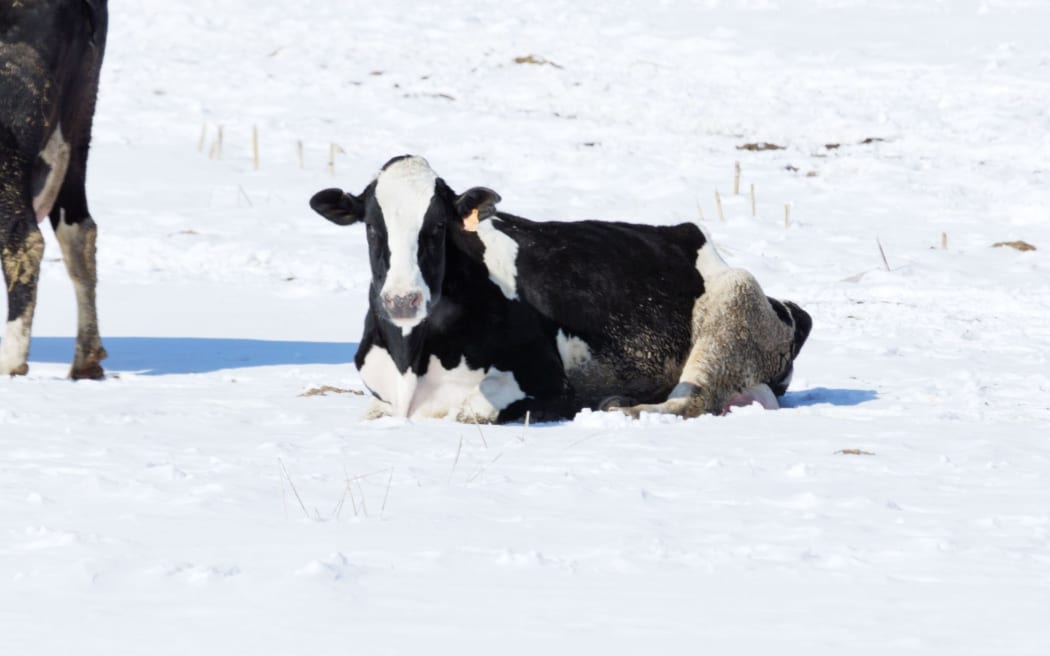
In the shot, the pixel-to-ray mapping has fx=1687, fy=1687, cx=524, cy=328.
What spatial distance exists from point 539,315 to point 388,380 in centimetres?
75

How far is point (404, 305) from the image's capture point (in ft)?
22.2

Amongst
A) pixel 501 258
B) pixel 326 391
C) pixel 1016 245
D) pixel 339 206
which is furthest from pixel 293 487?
pixel 1016 245

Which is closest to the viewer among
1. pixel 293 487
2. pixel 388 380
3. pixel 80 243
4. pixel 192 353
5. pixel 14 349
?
pixel 293 487

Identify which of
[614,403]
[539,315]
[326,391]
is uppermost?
[539,315]

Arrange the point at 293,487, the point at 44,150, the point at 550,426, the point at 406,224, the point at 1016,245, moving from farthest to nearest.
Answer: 1. the point at 1016,245
2. the point at 44,150
3. the point at 550,426
4. the point at 406,224
5. the point at 293,487

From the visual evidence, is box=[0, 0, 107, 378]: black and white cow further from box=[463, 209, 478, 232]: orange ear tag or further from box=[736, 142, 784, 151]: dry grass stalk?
box=[736, 142, 784, 151]: dry grass stalk

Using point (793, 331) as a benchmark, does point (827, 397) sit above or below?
below

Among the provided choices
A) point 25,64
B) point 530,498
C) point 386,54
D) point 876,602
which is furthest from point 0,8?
point 386,54

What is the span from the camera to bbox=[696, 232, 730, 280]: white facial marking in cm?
814

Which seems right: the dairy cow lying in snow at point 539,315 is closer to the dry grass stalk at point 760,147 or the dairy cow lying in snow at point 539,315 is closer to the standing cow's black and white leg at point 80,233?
the standing cow's black and white leg at point 80,233

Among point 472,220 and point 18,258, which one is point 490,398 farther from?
point 18,258

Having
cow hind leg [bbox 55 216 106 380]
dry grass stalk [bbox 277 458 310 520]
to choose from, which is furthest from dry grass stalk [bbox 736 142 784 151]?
dry grass stalk [bbox 277 458 310 520]

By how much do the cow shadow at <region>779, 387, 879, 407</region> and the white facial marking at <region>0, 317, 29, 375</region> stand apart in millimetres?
3758

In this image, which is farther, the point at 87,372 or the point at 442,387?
the point at 87,372
